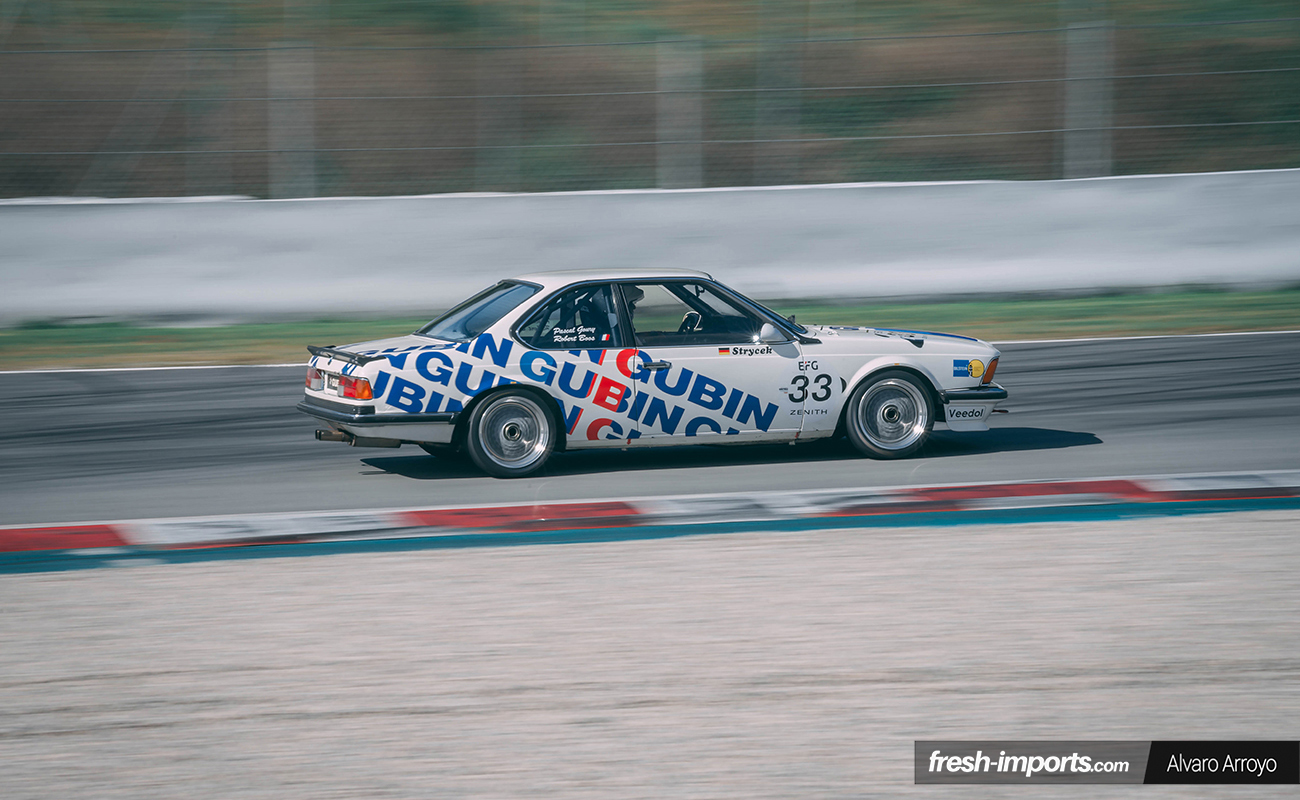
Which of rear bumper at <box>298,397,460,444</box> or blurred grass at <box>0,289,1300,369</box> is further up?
blurred grass at <box>0,289,1300,369</box>

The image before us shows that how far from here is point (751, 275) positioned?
605 inches

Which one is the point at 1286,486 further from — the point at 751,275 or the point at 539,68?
the point at 539,68

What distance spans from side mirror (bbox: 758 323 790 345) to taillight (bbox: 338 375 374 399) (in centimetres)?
237

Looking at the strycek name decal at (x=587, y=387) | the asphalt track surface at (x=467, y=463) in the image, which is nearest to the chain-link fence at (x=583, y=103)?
the asphalt track surface at (x=467, y=463)

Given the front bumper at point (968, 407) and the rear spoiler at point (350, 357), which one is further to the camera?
the front bumper at point (968, 407)

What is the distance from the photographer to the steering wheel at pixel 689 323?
8625mm

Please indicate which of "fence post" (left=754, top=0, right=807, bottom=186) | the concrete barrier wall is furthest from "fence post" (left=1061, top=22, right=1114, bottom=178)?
"fence post" (left=754, top=0, right=807, bottom=186)

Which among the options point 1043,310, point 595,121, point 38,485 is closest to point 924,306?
point 1043,310

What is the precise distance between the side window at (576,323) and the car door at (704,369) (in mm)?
131

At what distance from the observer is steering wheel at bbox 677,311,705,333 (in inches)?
340

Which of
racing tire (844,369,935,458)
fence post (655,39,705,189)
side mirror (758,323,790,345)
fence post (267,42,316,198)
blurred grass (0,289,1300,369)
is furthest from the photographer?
fence post (655,39,705,189)

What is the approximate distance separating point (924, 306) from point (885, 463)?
7.08 meters

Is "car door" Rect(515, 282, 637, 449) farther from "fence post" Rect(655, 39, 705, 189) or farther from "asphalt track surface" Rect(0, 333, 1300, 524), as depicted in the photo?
"fence post" Rect(655, 39, 705, 189)

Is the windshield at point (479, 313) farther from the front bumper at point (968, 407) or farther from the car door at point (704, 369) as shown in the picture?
the front bumper at point (968, 407)
